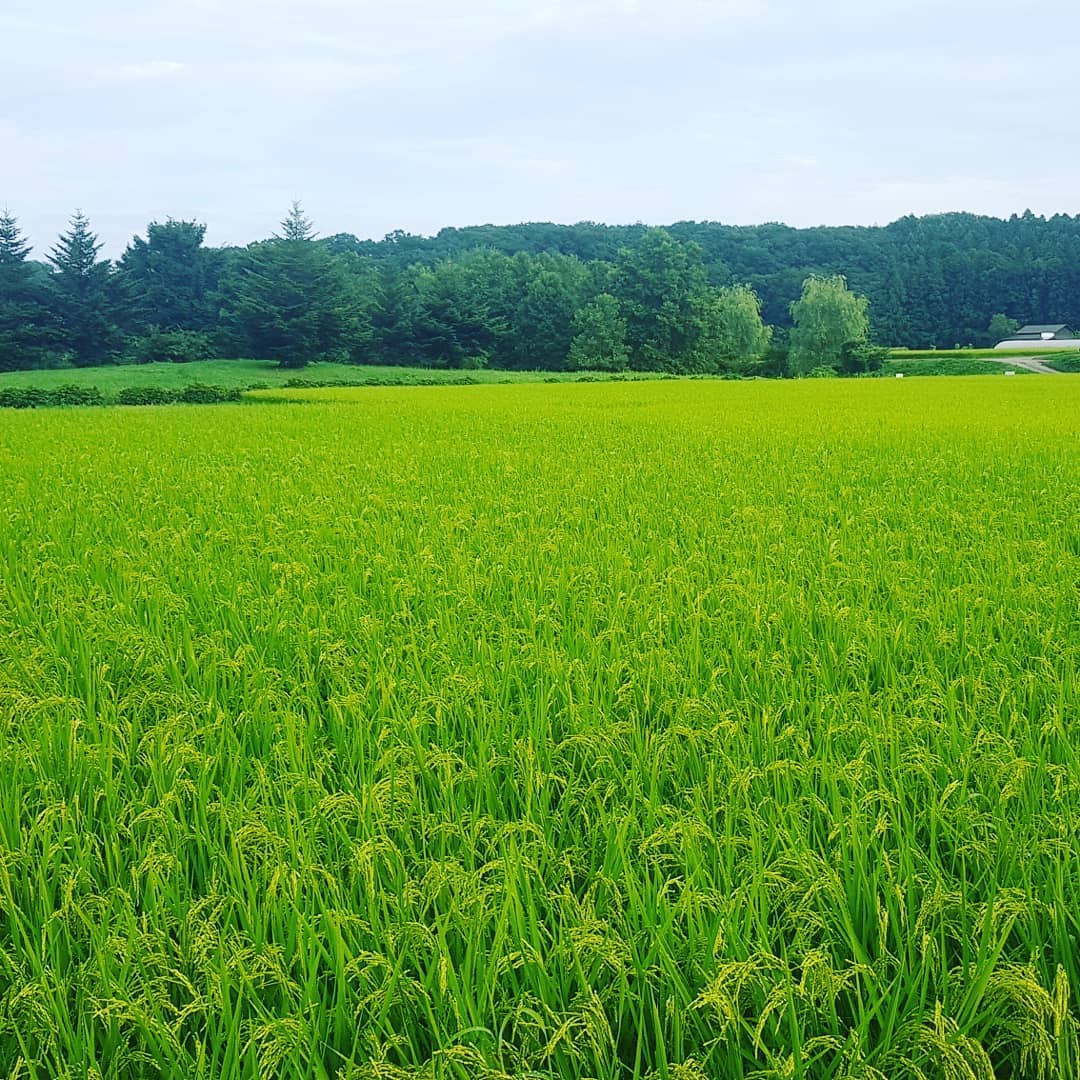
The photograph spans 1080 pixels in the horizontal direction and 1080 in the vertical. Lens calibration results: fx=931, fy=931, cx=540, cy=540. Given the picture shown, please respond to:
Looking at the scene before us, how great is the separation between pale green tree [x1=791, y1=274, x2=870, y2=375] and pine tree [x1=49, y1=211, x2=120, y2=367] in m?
45.7

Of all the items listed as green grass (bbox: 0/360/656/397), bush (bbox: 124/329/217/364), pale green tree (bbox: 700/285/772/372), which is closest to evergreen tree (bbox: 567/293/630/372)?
pale green tree (bbox: 700/285/772/372)

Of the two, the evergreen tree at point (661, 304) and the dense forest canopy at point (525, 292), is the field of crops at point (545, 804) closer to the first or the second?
the dense forest canopy at point (525, 292)

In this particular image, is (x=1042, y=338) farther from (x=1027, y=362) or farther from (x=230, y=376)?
(x=230, y=376)

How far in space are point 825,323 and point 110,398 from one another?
174ft

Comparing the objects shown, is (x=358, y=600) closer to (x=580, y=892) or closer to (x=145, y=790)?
(x=145, y=790)

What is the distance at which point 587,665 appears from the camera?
11.4 feet

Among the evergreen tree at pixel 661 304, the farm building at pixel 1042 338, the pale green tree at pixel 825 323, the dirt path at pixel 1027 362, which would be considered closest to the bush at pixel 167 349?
the evergreen tree at pixel 661 304

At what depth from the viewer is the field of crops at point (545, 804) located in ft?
5.42

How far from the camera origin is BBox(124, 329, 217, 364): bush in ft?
176

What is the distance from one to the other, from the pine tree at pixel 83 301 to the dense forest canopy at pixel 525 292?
110mm

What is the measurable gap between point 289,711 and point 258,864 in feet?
2.84

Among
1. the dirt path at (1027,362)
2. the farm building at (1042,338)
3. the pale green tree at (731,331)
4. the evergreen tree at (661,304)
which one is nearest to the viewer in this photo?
the dirt path at (1027,362)

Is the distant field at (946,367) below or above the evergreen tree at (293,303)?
below

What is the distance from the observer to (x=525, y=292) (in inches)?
2670
